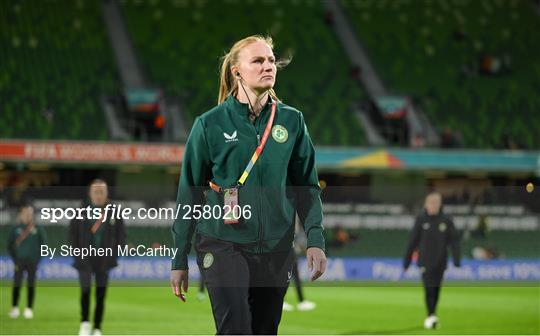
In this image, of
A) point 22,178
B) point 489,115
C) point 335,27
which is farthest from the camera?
point 335,27

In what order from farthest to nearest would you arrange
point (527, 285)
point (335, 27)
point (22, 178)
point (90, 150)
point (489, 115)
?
point (335, 27), point (489, 115), point (22, 178), point (90, 150), point (527, 285)

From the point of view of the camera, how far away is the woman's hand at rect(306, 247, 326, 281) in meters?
5.76

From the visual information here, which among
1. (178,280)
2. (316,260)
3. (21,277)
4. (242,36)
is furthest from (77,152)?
(316,260)

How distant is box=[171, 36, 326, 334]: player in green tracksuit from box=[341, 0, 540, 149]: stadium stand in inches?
1211

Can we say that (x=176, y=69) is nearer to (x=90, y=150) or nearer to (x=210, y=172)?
(x=90, y=150)

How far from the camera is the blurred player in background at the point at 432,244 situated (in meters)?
11.4

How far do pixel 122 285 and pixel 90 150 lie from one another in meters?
21.9

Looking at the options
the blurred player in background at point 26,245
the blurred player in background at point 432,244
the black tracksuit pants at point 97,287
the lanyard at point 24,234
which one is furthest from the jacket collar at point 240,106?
the blurred player in background at point 432,244

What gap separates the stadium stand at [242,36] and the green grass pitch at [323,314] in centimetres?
1939

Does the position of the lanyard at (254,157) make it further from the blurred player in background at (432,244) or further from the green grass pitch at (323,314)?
the blurred player in background at (432,244)

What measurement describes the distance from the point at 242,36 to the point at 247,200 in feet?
119

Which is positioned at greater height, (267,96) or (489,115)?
(489,115)

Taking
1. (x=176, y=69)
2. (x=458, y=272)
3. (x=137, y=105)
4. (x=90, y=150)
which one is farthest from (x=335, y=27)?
(x=458, y=272)

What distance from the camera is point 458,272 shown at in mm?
10641
